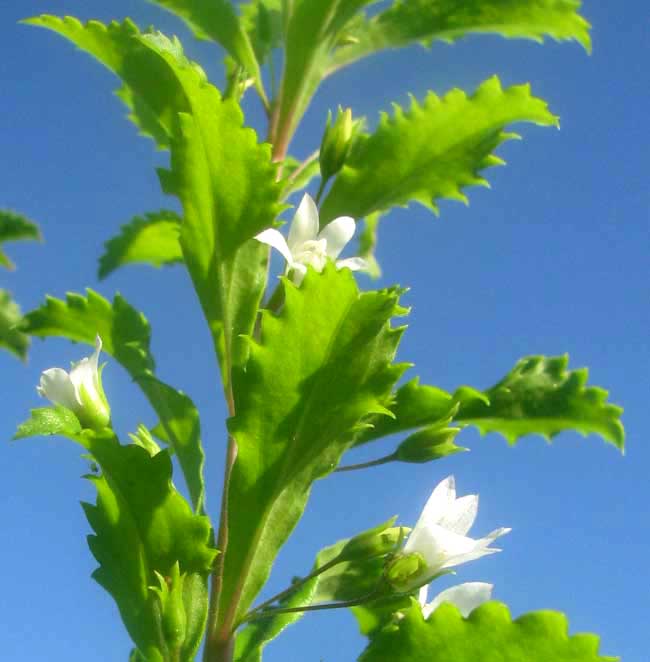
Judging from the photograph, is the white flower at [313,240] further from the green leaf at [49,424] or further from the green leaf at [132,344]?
the green leaf at [49,424]

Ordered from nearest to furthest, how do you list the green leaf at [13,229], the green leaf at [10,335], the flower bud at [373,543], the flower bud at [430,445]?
the flower bud at [373,543], the flower bud at [430,445], the green leaf at [10,335], the green leaf at [13,229]

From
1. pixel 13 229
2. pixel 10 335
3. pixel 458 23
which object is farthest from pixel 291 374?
pixel 13 229

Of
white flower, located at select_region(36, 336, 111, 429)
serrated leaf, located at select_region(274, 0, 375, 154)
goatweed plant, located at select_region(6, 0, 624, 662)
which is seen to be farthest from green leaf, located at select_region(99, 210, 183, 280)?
white flower, located at select_region(36, 336, 111, 429)

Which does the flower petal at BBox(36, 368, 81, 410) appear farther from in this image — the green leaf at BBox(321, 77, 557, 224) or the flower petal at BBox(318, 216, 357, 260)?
the green leaf at BBox(321, 77, 557, 224)

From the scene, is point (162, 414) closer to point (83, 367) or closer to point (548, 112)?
point (83, 367)

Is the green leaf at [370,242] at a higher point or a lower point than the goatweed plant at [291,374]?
higher

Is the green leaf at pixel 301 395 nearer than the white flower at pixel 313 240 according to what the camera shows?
Yes

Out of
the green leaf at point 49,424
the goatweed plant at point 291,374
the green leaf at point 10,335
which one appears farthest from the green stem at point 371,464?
the green leaf at point 10,335
